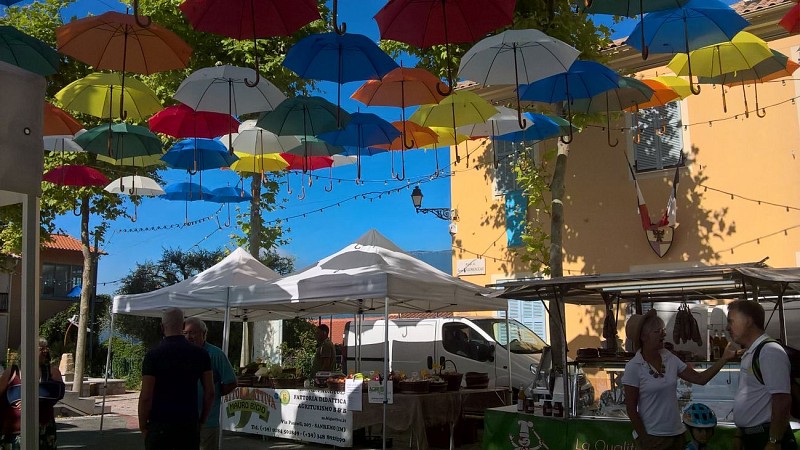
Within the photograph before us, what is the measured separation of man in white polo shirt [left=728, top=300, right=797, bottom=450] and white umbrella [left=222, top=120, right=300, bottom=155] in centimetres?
829

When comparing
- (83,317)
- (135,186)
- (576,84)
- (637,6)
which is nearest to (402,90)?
(576,84)

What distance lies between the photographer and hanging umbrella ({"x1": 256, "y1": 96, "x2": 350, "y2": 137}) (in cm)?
965

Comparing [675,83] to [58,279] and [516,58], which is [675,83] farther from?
[58,279]

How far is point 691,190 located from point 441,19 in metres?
9.88

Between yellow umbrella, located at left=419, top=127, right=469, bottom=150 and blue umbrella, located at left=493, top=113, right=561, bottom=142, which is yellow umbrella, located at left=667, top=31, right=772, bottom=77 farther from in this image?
yellow umbrella, located at left=419, top=127, right=469, bottom=150

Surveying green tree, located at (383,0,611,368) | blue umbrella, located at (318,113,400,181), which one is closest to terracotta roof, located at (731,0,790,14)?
green tree, located at (383,0,611,368)

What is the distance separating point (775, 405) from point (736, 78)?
23.1 ft

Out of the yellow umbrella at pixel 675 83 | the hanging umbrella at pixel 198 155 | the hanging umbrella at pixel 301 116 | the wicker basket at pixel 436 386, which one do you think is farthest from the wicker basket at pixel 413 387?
the yellow umbrella at pixel 675 83

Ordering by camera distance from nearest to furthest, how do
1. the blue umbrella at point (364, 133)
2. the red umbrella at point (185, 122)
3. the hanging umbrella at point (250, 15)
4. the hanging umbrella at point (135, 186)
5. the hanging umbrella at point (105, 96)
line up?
the hanging umbrella at point (250, 15) < the hanging umbrella at point (105, 96) < the red umbrella at point (185, 122) < the blue umbrella at point (364, 133) < the hanging umbrella at point (135, 186)

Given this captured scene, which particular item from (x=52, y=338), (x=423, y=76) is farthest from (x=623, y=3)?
(x=52, y=338)

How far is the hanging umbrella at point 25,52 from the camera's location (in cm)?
726

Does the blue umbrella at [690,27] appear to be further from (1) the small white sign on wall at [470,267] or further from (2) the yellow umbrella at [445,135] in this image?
(1) the small white sign on wall at [470,267]

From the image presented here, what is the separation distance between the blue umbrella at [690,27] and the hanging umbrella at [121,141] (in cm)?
689

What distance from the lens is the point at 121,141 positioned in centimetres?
1078
